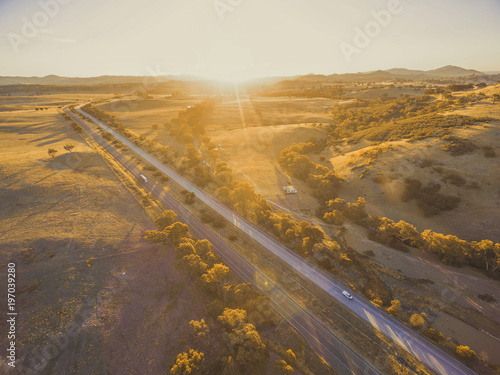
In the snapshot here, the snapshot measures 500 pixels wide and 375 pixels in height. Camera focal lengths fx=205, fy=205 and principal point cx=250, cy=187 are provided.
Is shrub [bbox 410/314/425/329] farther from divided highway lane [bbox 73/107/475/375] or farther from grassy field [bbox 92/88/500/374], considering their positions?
grassy field [bbox 92/88/500/374]

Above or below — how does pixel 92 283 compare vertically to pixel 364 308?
above

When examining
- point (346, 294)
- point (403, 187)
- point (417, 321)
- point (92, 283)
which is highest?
point (403, 187)

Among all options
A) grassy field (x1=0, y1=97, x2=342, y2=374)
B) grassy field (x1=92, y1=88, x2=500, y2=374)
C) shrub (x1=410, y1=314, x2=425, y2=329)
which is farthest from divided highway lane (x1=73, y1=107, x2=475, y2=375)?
grassy field (x1=0, y1=97, x2=342, y2=374)

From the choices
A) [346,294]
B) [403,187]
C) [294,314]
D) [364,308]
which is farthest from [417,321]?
[403,187]

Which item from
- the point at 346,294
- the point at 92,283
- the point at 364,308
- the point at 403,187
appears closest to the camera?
the point at 92,283

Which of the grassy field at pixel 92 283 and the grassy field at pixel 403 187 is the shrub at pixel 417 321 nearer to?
the grassy field at pixel 403 187

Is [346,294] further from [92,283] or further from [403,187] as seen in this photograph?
[92,283]

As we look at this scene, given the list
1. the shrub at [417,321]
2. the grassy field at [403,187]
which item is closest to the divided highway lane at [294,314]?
the shrub at [417,321]
